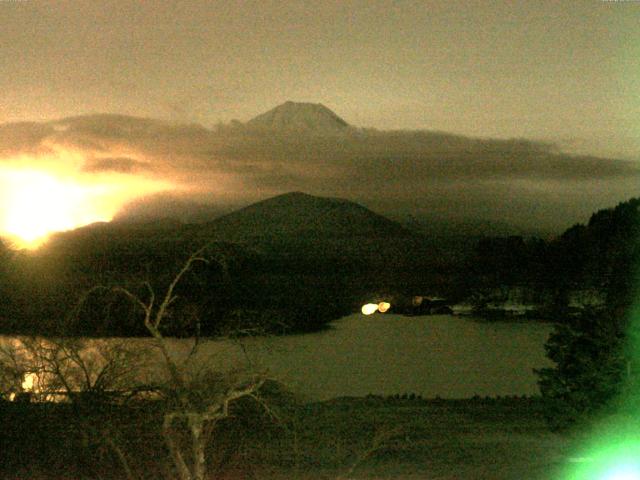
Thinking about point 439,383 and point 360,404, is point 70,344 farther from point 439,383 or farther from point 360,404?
point 439,383

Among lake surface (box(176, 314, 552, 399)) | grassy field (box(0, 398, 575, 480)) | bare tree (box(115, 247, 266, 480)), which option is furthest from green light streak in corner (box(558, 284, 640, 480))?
lake surface (box(176, 314, 552, 399))

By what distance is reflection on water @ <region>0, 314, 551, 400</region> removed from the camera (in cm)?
1838

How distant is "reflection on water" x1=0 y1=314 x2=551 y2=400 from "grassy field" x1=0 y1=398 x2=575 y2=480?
136 cm

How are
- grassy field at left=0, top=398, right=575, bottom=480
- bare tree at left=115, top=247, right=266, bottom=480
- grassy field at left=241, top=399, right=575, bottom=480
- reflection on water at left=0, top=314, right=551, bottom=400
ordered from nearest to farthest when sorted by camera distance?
bare tree at left=115, top=247, right=266, bottom=480, grassy field at left=0, top=398, right=575, bottom=480, grassy field at left=241, top=399, right=575, bottom=480, reflection on water at left=0, top=314, right=551, bottom=400

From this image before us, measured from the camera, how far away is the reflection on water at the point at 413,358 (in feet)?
60.3

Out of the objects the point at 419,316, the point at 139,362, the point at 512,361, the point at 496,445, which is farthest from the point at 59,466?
the point at 419,316

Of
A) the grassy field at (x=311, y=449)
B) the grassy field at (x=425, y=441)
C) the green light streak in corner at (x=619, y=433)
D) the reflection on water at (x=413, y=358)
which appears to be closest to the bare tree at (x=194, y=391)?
the grassy field at (x=311, y=449)

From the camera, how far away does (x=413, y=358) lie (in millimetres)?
23281

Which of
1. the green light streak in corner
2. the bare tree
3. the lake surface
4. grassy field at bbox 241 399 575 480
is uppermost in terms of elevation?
the bare tree

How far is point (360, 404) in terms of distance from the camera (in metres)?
14.7

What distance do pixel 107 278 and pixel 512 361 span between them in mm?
18265

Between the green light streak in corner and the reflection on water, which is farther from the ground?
the green light streak in corner

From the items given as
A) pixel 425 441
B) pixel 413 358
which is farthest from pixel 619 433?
pixel 413 358

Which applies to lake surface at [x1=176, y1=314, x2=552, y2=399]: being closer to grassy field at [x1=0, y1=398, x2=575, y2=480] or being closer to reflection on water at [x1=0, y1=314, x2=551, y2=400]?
reflection on water at [x1=0, y1=314, x2=551, y2=400]
